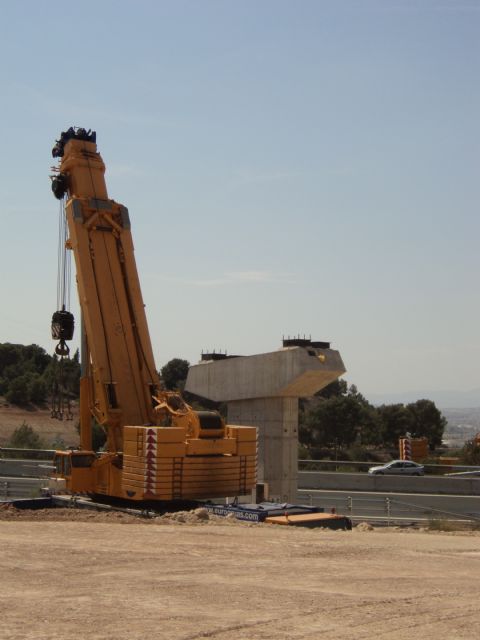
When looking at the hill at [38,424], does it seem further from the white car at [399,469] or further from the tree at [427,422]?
the tree at [427,422]

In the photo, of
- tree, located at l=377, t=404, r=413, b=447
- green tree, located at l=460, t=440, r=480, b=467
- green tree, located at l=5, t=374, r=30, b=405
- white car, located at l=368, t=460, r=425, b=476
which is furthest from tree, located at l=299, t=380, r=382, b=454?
white car, located at l=368, t=460, r=425, b=476

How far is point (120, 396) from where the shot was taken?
66.3 ft

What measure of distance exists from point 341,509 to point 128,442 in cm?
1288

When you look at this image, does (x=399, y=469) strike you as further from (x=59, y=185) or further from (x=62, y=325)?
(x=59, y=185)

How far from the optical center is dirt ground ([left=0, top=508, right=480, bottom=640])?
25.7 ft

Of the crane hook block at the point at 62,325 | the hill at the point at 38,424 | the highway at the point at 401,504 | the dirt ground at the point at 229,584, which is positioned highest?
the crane hook block at the point at 62,325

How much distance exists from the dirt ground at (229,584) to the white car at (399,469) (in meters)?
25.0

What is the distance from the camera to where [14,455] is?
4181cm

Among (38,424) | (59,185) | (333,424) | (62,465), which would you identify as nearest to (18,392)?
(38,424)

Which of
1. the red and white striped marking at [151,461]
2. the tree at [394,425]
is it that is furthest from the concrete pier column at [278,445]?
the tree at [394,425]

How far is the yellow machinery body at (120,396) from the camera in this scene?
60.4 ft

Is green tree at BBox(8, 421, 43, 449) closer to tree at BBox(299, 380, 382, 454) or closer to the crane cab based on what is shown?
tree at BBox(299, 380, 382, 454)

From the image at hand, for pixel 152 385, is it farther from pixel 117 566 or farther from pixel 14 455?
pixel 14 455

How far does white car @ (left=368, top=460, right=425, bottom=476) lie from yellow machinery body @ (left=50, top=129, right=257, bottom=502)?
69.3 ft
